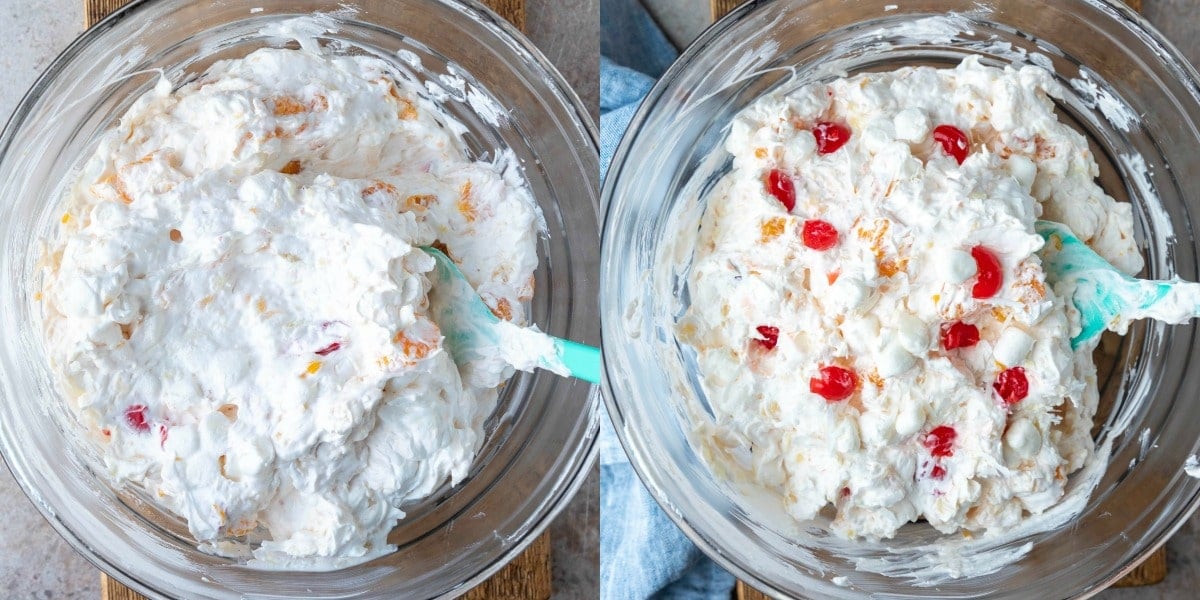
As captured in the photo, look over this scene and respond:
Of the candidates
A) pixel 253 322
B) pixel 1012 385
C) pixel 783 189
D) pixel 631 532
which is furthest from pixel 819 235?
pixel 253 322

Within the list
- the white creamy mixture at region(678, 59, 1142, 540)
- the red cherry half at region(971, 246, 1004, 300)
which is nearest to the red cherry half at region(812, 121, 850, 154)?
the white creamy mixture at region(678, 59, 1142, 540)

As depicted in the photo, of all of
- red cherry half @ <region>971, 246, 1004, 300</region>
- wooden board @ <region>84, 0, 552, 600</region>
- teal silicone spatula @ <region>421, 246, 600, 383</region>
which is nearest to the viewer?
red cherry half @ <region>971, 246, 1004, 300</region>

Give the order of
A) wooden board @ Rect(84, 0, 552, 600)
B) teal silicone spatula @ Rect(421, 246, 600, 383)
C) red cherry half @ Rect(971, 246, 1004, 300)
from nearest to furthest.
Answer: red cherry half @ Rect(971, 246, 1004, 300)
teal silicone spatula @ Rect(421, 246, 600, 383)
wooden board @ Rect(84, 0, 552, 600)

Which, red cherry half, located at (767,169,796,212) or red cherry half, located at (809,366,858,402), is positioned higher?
red cherry half, located at (767,169,796,212)

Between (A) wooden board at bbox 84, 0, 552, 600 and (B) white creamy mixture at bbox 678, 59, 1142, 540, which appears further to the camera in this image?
(A) wooden board at bbox 84, 0, 552, 600

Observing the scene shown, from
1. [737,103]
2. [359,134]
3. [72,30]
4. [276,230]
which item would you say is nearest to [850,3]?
[737,103]

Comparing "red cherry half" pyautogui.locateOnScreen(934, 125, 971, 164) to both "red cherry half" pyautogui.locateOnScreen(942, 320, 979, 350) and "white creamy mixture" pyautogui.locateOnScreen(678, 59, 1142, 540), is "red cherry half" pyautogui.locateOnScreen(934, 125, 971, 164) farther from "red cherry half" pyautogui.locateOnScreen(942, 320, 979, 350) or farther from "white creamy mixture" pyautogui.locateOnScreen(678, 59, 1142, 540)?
"red cherry half" pyautogui.locateOnScreen(942, 320, 979, 350)

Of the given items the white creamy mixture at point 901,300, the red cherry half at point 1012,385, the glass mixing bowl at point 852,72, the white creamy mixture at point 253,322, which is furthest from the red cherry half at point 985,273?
the white creamy mixture at point 253,322
